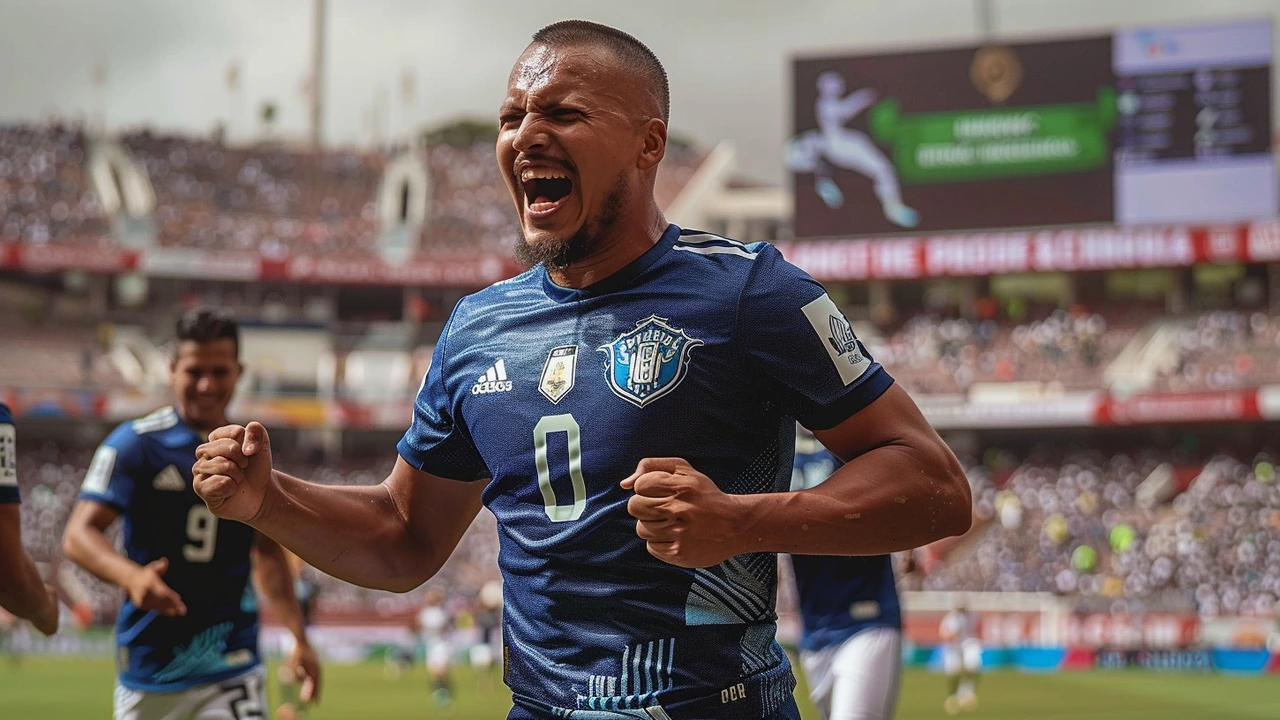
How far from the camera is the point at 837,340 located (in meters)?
3.20

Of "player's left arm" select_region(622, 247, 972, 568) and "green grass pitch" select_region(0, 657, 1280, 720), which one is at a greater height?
"player's left arm" select_region(622, 247, 972, 568)

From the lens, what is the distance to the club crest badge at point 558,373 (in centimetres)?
333

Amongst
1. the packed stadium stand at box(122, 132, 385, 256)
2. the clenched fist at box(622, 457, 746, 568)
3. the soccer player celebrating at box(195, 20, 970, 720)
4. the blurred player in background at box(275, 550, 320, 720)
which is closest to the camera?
the clenched fist at box(622, 457, 746, 568)

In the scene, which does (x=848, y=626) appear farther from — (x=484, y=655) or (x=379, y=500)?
(x=484, y=655)

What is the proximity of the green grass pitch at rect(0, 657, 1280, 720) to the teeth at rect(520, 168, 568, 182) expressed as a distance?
18.3 meters

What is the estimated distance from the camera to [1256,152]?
40.8m

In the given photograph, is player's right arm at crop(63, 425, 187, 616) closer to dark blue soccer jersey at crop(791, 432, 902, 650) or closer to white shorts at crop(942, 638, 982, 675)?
dark blue soccer jersey at crop(791, 432, 902, 650)

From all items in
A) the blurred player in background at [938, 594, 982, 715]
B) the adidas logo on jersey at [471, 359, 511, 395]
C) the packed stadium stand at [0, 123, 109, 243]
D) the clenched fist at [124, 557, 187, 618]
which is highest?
the packed stadium stand at [0, 123, 109, 243]

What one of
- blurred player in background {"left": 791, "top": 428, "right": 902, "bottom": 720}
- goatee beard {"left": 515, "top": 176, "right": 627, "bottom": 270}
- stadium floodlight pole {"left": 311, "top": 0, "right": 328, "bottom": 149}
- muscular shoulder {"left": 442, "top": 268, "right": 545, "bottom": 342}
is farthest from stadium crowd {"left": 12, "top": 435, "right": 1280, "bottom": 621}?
goatee beard {"left": 515, "top": 176, "right": 627, "bottom": 270}

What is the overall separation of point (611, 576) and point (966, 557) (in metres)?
37.8

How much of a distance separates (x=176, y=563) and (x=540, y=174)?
4.66 metres

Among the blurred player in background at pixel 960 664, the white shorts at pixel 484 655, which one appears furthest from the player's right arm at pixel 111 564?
the white shorts at pixel 484 655

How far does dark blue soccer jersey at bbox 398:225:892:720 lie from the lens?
3.19m

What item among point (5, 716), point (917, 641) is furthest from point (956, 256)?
point (5, 716)
